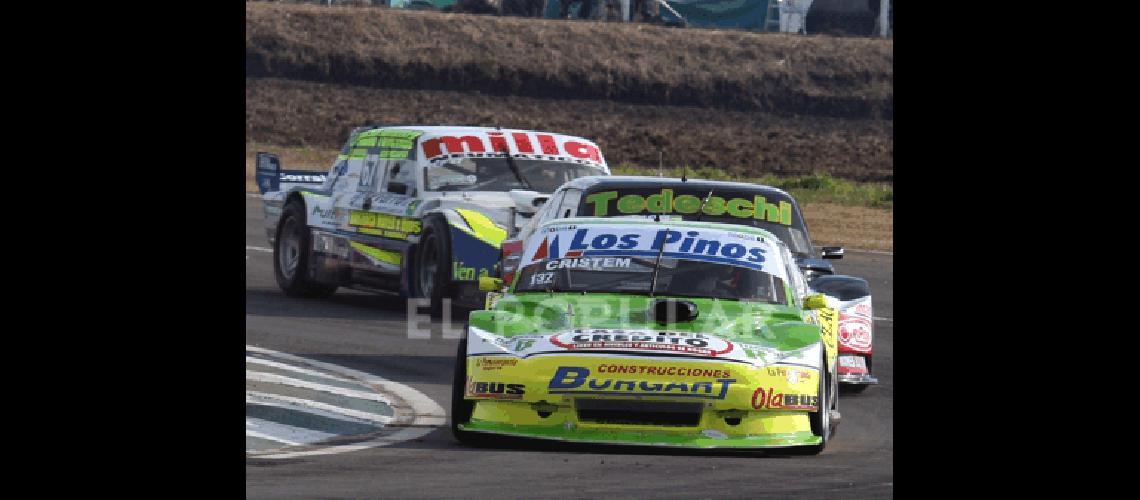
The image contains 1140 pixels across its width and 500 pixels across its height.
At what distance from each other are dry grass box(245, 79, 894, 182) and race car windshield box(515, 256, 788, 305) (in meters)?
27.7

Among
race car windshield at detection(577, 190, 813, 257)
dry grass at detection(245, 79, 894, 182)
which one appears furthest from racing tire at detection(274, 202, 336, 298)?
dry grass at detection(245, 79, 894, 182)

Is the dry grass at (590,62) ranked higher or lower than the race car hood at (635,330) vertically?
higher

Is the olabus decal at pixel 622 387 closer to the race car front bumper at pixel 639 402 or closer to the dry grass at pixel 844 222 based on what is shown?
the race car front bumper at pixel 639 402

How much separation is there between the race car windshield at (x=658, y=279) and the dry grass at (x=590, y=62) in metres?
37.8

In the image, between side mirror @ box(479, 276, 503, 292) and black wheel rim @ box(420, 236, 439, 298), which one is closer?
side mirror @ box(479, 276, 503, 292)

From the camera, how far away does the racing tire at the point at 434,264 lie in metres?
16.2

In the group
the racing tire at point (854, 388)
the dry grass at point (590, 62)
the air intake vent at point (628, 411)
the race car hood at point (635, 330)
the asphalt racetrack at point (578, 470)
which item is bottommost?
the racing tire at point (854, 388)

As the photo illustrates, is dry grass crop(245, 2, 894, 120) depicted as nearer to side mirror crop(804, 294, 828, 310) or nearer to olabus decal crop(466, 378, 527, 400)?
side mirror crop(804, 294, 828, 310)

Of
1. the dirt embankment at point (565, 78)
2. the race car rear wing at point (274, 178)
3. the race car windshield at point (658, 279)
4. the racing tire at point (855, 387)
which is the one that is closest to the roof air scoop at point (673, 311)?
the race car windshield at point (658, 279)

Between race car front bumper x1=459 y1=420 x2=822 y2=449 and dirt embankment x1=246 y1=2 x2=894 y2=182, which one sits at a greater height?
dirt embankment x1=246 y1=2 x2=894 y2=182

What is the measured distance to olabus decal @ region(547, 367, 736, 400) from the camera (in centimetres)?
935

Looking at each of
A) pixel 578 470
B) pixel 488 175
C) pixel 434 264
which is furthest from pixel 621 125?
pixel 578 470

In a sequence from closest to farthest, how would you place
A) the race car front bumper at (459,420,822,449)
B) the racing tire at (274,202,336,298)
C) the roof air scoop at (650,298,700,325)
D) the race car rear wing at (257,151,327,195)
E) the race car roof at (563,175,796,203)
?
the race car front bumper at (459,420,822,449), the roof air scoop at (650,298,700,325), the race car roof at (563,175,796,203), the racing tire at (274,202,336,298), the race car rear wing at (257,151,327,195)
